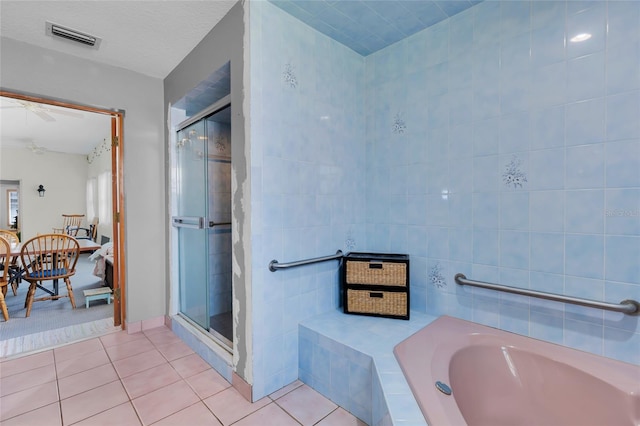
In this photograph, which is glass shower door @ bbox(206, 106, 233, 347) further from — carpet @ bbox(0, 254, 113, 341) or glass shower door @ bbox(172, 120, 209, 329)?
carpet @ bbox(0, 254, 113, 341)

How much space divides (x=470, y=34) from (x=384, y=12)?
51 centimetres

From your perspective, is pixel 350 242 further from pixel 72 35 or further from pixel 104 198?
pixel 104 198

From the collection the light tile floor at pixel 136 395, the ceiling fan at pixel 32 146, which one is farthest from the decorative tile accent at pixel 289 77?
the ceiling fan at pixel 32 146

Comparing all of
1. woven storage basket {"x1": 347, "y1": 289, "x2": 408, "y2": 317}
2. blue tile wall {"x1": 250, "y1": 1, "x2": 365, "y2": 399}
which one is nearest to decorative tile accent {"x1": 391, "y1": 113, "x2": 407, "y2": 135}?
blue tile wall {"x1": 250, "y1": 1, "x2": 365, "y2": 399}

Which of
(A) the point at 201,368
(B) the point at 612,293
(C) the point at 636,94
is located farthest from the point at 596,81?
(A) the point at 201,368

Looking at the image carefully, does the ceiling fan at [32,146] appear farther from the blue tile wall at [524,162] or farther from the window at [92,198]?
the blue tile wall at [524,162]

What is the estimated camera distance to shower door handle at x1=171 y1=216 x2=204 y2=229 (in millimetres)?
2291

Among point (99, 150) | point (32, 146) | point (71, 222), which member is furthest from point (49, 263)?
point (71, 222)

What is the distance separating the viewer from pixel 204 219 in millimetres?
2279

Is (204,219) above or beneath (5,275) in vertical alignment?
above

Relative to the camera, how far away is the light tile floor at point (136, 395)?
58.1 inches

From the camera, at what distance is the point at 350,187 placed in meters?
2.13

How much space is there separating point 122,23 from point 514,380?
9.74ft

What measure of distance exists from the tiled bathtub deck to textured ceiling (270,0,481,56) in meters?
1.82
